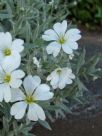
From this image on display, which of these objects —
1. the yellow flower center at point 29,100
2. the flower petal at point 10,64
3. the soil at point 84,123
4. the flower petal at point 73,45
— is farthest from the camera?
the soil at point 84,123

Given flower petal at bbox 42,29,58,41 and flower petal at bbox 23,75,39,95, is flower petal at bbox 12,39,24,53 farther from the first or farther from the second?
flower petal at bbox 42,29,58,41

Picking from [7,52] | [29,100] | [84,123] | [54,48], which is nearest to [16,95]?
[29,100]

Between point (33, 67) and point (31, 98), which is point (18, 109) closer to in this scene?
point (31, 98)

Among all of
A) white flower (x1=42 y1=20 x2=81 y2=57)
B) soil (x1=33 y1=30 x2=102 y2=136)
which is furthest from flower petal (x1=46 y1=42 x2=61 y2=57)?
soil (x1=33 y1=30 x2=102 y2=136)

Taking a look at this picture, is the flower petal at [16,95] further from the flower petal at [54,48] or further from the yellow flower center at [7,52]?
the flower petal at [54,48]

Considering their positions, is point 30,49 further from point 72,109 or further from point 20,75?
point 72,109

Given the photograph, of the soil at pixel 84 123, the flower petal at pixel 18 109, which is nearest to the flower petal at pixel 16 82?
the flower petal at pixel 18 109
